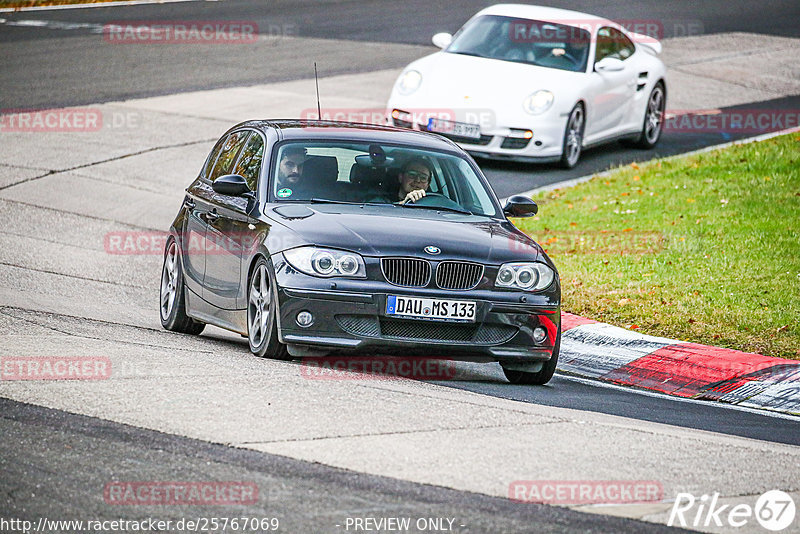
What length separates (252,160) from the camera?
1031cm

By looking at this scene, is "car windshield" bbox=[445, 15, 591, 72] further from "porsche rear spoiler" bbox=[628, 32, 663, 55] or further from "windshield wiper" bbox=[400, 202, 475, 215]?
"windshield wiper" bbox=[400, 202, 475, 215]

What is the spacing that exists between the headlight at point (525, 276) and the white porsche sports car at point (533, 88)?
28.1ft

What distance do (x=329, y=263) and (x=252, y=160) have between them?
1.81m

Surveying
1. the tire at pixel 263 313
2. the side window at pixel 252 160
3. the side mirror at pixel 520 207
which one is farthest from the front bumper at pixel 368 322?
the side window at pixel 252 160

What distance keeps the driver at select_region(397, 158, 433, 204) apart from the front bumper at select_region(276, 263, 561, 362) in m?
1.26

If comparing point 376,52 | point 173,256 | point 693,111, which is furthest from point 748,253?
point 376,52

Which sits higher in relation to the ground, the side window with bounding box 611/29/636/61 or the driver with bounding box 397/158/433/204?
the driver with bounding box 397/158/433/204

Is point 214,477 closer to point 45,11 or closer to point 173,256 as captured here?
point 173,256

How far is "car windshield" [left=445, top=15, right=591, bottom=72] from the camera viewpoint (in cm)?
1883

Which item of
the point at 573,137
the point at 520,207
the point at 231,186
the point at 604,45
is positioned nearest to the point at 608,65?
the point at 604,45

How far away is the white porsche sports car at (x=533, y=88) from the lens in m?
17.7

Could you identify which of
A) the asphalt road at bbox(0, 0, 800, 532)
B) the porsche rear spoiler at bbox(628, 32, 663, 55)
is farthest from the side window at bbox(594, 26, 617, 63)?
the porsche rear spoiler at bbox(628, 32, 663, 55)

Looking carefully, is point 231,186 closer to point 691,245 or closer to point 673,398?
point 673,398

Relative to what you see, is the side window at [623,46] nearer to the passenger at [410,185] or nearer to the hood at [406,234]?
the passenger at [410,185]
